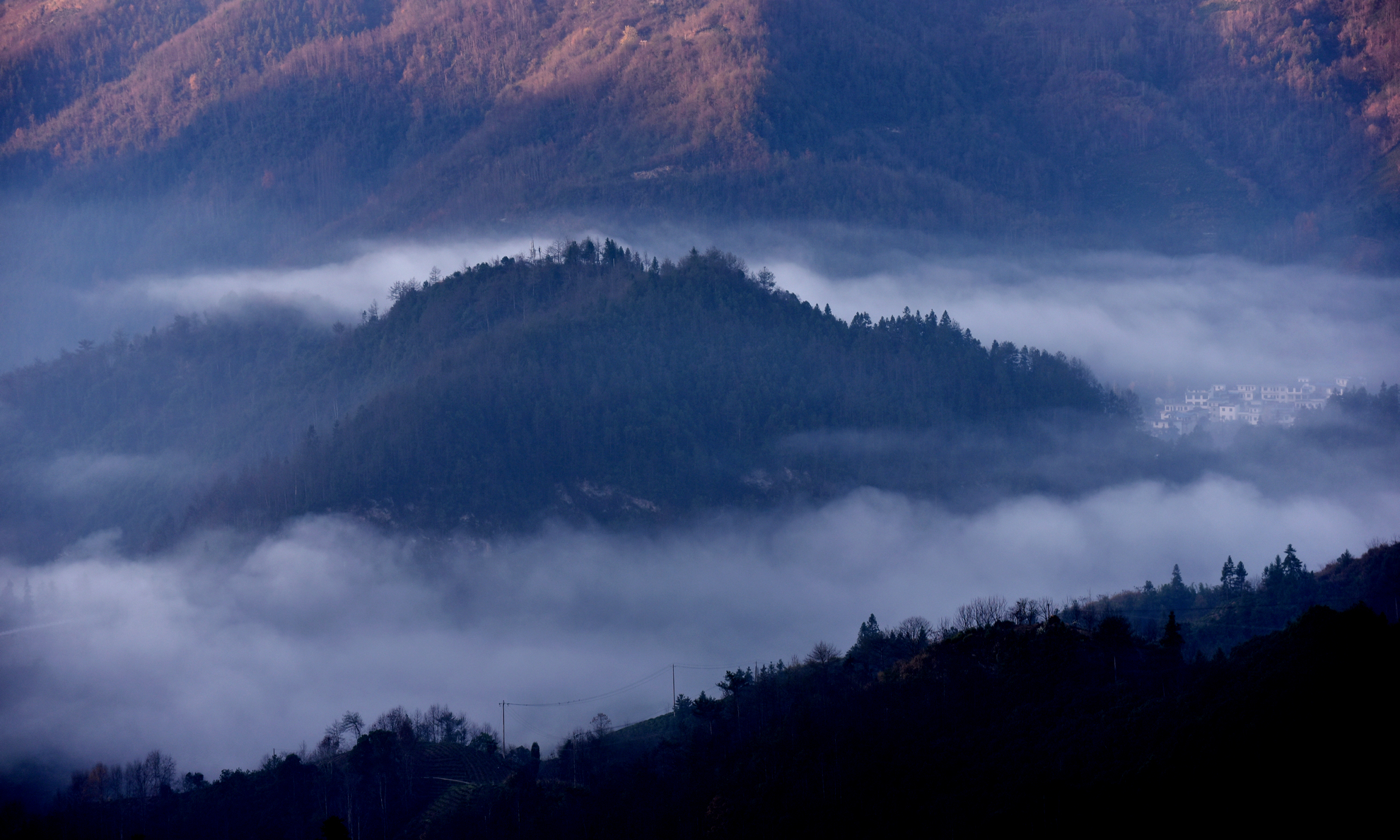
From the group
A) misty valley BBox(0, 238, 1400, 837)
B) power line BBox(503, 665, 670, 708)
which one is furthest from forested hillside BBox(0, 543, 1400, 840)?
power line BBox(503, 665, 670, 708)

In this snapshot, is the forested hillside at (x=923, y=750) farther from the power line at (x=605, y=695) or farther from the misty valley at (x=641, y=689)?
the power line at (x=605, y=695)

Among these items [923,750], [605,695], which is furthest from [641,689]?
[923,750]

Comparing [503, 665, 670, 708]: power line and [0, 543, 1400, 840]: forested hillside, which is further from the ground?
[503, 665, 670, 708]: power line

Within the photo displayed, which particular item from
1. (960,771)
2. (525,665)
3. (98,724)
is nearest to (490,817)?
(960,771)

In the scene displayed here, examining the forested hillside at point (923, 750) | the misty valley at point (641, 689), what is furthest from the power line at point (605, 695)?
the forested hillside at point (923, 750)

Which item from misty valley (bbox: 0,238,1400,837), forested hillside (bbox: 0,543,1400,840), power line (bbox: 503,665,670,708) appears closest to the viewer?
forested hillside (bbox: 0,543,1400,840)

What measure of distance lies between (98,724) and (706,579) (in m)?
73.2

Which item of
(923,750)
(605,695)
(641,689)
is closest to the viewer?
(923,750)

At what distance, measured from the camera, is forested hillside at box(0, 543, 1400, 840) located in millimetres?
94438

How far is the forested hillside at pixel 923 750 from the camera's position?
94.4 m

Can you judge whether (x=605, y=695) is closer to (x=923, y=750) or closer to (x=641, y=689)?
(x=641, y=689)

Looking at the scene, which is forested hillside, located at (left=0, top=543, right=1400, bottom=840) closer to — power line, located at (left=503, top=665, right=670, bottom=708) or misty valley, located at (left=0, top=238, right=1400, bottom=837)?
misty valley, located at (left=0, top=238, right=1400, bottom=837)

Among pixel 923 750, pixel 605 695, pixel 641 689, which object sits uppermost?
pixel 641 689

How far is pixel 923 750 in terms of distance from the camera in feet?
363
